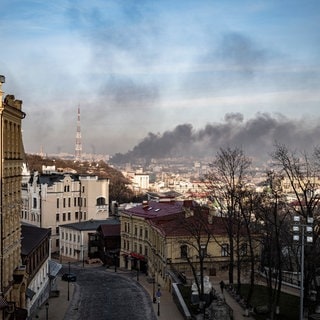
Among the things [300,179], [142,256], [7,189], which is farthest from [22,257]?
[142,256]

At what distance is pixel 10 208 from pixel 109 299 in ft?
53.5

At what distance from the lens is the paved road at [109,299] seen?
3598cm

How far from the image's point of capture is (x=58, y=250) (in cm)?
6850

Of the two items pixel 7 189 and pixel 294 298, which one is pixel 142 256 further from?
pixel 7 189

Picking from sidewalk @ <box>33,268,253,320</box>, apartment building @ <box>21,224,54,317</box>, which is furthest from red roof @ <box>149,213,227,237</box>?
apartment building @ <box>21,224,54,317</box>

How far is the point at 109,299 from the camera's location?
4081cm

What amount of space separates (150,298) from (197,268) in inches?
210

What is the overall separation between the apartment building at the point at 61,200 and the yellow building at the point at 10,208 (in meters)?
39.2

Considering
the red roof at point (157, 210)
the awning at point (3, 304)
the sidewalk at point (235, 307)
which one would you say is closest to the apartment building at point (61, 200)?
the red roof at point (157, 210)

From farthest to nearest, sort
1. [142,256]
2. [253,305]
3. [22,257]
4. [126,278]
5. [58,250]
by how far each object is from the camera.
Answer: [58,250] → [142,256] → [126,278] → [253,305] → [22,257]

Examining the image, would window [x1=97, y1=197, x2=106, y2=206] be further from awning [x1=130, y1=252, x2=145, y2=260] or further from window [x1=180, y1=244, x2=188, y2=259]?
window [x1=180, y1=244, x2=188, y2=259]

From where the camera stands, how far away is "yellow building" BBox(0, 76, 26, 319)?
25062mm

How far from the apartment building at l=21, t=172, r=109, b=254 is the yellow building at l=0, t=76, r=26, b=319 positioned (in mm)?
39151

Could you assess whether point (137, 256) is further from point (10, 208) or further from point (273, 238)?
point (10, 208)
